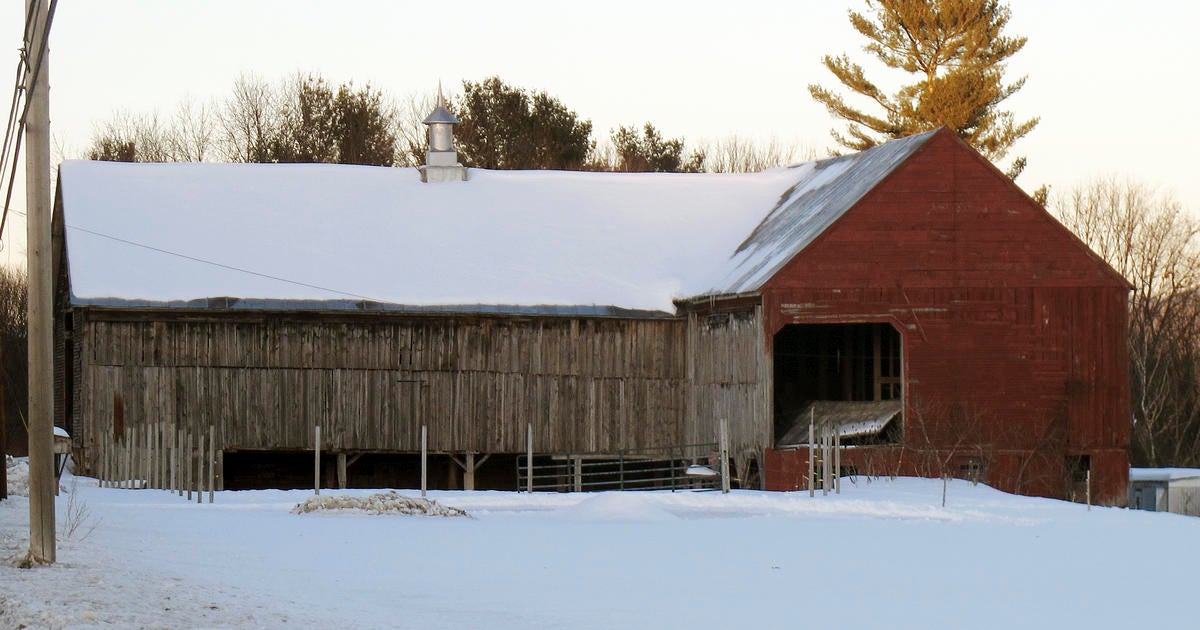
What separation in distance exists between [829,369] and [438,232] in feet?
30.2

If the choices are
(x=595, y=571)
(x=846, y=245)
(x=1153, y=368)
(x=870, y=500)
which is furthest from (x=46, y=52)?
(x=1153, y=368)

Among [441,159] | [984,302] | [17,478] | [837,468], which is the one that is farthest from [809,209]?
[17,478]

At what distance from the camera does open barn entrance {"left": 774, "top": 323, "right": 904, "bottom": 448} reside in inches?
1411

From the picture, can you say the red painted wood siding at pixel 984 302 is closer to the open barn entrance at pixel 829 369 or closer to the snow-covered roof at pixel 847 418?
the snow-covered roof at pixel 847 418

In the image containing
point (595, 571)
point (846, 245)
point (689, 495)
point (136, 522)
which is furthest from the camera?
point (846, 245)

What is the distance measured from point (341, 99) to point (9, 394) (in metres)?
16.7

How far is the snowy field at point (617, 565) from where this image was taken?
13609 millimetres

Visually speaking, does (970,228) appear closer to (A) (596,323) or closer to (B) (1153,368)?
(A) (596,323)

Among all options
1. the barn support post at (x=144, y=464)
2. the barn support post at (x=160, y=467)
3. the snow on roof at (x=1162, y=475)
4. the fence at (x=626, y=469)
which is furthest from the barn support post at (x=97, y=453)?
the snow on roof at (x=1162, y=475)

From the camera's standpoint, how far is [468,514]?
24.6 meters

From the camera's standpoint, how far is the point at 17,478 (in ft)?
97.9

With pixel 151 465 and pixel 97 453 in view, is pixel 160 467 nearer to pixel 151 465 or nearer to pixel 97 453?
pixel 151 465

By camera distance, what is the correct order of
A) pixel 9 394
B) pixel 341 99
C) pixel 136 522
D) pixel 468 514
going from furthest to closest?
pixel 341 99 → pixel 9 394 → pixel 468 514 → pixel 136 522

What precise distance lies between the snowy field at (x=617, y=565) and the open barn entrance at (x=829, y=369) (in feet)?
29.5
